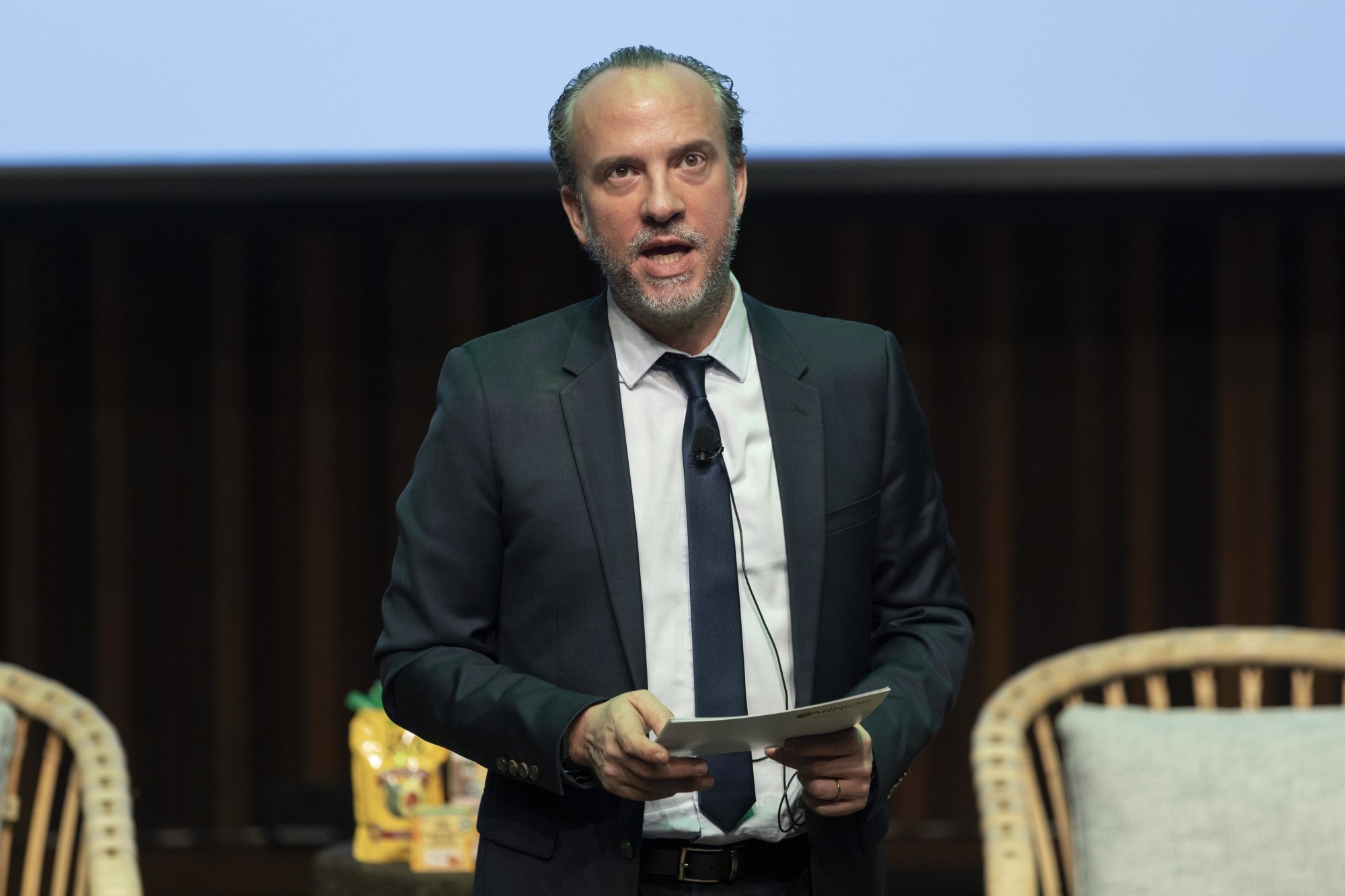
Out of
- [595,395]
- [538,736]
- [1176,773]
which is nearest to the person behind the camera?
[538,736]

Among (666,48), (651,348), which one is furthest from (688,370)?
(666,48)

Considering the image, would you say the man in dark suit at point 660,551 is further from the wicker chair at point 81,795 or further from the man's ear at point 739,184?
the wicker chair at point 81,795

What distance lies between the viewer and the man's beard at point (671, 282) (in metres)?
1.23

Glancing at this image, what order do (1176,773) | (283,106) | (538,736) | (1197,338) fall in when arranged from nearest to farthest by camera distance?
(538,736) < (1176,773) < (283,106) < (1197,338)

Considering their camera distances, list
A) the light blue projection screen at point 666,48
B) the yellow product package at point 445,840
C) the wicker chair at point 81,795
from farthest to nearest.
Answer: the light blue projection screen at point 666,48 → the yellow product package at point 445,840 → the wicker chair at point 81,795

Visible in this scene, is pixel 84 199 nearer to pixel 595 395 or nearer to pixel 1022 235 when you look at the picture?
pixel 595 395

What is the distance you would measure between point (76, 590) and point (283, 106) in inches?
53.2

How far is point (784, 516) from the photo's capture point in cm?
122

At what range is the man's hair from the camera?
49.6 inches

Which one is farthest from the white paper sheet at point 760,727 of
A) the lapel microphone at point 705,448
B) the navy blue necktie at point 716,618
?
the lapel microphone at point 705,448

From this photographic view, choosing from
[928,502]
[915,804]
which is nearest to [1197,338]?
[915,804]

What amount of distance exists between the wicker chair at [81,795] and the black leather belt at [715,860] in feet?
1.98

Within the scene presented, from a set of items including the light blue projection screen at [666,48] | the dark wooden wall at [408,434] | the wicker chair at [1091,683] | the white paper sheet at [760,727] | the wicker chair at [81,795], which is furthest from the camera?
the dark wooden wall at [408,434]

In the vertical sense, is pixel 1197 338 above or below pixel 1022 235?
below
